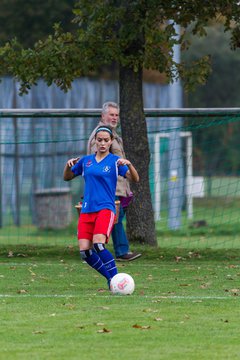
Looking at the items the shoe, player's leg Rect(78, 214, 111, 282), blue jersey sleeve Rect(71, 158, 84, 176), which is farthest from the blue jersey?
the shoe

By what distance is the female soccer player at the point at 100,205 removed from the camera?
12094 mm

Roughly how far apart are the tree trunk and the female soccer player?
4373 mm

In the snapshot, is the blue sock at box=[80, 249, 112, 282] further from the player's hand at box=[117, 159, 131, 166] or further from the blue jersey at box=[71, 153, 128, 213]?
the player's hand at box=[117, 159, 131, 166]

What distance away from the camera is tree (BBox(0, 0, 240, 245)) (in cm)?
1595

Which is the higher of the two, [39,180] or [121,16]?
[121,16]

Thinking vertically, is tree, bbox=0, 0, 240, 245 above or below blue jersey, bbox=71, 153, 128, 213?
above

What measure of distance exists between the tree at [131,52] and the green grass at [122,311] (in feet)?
5.86

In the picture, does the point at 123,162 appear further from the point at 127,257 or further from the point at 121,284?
the point at 127,257

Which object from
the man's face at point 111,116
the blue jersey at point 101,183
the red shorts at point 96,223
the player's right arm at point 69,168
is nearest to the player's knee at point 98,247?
the red shorts at point 96,223

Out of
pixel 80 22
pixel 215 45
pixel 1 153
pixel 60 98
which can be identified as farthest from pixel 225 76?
pixel 80 22

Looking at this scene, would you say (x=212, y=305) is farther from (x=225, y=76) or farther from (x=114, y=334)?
(x=225, y=76)

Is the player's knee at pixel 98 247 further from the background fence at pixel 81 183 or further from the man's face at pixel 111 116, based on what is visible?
the background fence at pixel 81 183

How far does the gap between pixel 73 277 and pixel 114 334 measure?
426 cm

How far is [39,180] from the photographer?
28875 millimetres
